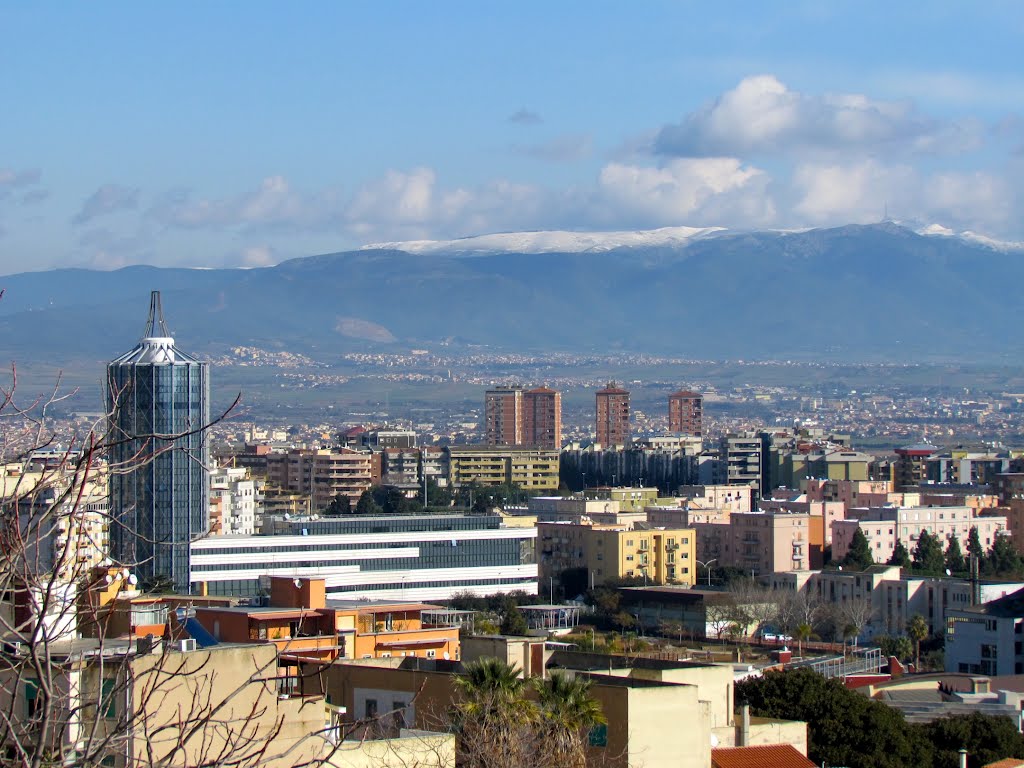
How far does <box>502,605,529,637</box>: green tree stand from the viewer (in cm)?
4138

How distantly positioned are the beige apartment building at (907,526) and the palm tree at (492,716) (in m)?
49.9

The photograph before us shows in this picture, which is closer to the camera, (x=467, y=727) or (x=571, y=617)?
(x=467, y=727)

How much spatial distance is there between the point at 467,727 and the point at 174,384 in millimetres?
43049

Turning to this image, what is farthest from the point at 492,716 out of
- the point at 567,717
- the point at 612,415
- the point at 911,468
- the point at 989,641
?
the point at 612,415

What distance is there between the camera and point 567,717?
11672 mm

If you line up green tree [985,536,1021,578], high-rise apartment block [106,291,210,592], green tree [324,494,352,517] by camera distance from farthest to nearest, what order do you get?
green tree [324,494,352,517] < green tree [985,536,1021,578] < high-rise apartment block [106,291,210,592]

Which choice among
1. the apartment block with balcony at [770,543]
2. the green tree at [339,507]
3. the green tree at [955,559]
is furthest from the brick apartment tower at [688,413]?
the green tree at [955,559]

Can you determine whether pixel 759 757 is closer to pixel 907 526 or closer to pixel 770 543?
pixel 770 543

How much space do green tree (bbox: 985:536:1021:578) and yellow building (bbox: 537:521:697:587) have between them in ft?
27.1

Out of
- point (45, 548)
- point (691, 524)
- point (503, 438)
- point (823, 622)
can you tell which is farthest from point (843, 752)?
point (503, 438)

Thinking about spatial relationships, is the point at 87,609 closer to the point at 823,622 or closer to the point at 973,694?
the point at 973,694

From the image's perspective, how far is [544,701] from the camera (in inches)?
465

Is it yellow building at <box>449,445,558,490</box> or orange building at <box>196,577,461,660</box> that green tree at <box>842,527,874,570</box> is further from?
yellow building at <box>449,445,558,490</box>

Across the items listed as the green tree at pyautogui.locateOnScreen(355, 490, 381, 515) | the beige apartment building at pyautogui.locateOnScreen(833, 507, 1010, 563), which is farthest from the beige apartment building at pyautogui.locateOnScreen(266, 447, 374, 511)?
the beige apartment building at pyautogui.locateOnScreen(833, 507, 1010, 563)
